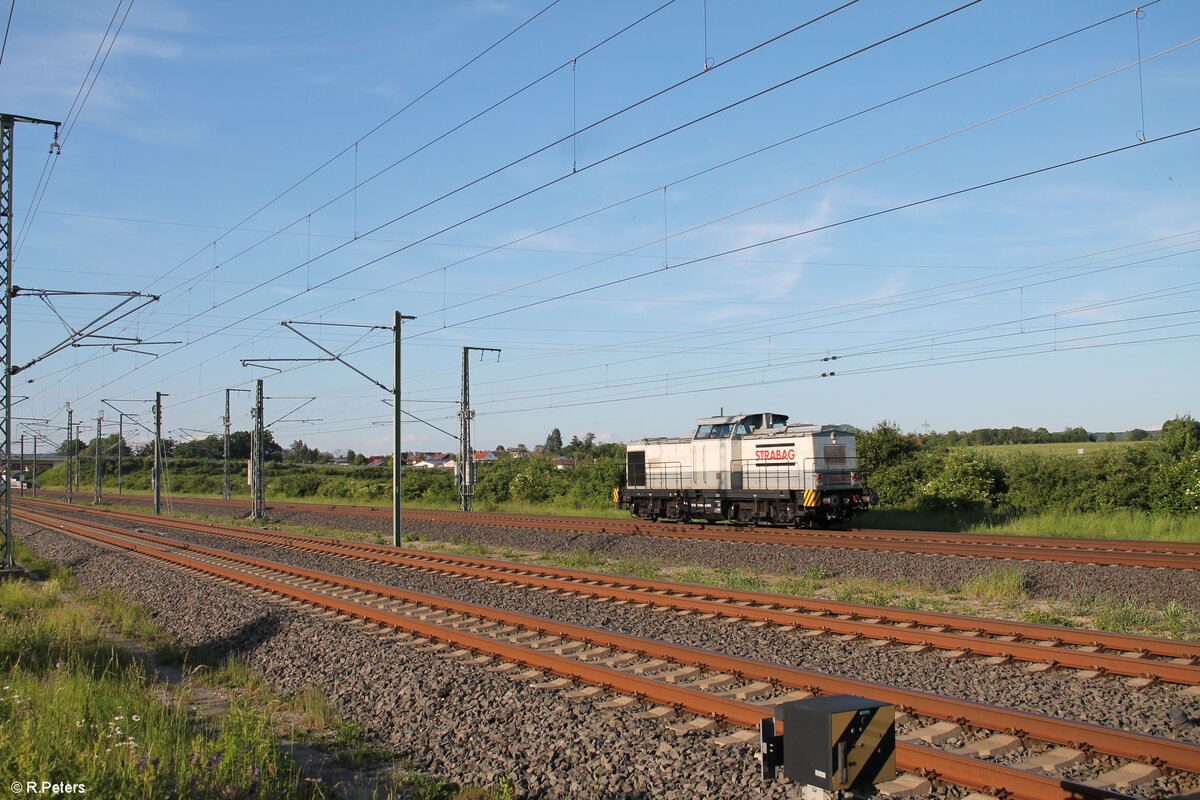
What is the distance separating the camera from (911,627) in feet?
34.8

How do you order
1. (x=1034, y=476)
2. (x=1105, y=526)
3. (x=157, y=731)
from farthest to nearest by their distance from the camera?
(x=1034, y=476) → (x=1105, y=526) → (x=157, y=731)

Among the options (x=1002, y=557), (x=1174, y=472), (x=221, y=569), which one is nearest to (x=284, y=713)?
(x=221, y=569)

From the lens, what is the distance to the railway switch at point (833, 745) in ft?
11.5

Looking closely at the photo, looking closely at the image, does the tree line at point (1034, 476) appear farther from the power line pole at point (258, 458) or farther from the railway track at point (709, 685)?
the power line pole at point (258, 458)

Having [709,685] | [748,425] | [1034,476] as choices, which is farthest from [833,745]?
[1034,476]

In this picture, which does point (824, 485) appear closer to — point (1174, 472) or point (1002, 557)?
point (1002, 557)

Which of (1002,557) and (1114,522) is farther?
Result: (1114,522)

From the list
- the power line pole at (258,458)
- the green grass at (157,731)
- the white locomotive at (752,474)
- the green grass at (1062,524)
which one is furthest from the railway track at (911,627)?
the power line pole at (258,458)

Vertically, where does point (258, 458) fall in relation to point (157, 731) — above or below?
above

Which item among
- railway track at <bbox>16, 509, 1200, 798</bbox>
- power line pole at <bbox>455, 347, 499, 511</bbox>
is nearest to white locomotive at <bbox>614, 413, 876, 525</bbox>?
power line pole at <bbox>455, 347, 499, 511</bbox>

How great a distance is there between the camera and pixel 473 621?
12133 mm

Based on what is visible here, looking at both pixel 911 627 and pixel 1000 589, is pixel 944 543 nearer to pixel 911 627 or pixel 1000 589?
pixel 1000 589

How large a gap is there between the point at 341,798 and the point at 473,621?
6340 millimetres

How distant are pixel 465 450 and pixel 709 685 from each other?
29715mm
